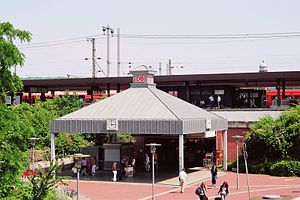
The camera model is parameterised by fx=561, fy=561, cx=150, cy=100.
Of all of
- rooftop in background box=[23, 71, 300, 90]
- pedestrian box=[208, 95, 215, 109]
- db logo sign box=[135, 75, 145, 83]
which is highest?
rooftop in background box=[23, 71, 300, 90]

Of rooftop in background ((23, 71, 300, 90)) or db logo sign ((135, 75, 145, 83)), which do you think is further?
rooftop in background ((23, 71, 300, 90))

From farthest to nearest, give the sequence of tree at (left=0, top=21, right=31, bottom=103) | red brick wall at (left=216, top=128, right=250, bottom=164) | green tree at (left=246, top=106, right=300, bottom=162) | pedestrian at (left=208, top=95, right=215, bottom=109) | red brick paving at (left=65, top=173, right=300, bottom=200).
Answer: pedestrian at (left=208, top=95, right=215, bottom=109) → red brick wall at (left=216, top=128, right=250, bottom=164) → green tree at (left=246, top=106, right=300, bottom=162) → red brick paving at (left=65, top=173, right=300, bottom=200) → tree at (left=0, top=21, right=31, bottom=103)

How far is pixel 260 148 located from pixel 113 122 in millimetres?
11082

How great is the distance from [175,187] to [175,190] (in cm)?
108

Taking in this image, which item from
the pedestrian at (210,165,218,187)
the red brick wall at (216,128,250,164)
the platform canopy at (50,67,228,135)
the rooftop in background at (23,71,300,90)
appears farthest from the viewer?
the rooftop in background at (23,71,300,90)

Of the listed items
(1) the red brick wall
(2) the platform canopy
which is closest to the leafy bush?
(2) the platform canopy

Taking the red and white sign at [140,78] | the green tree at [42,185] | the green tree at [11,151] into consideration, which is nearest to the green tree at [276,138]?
the red and white sign at [140,78]

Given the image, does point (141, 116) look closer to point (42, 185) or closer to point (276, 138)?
point (276, 138)

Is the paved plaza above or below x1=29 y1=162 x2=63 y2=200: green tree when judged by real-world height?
below

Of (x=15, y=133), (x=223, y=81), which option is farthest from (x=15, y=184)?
(x=223, y=81)

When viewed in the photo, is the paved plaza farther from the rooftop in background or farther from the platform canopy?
the rooftop in background

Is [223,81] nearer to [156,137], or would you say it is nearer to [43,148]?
[156,137]

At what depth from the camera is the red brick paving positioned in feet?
90.6

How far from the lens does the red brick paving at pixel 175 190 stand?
2762cm
